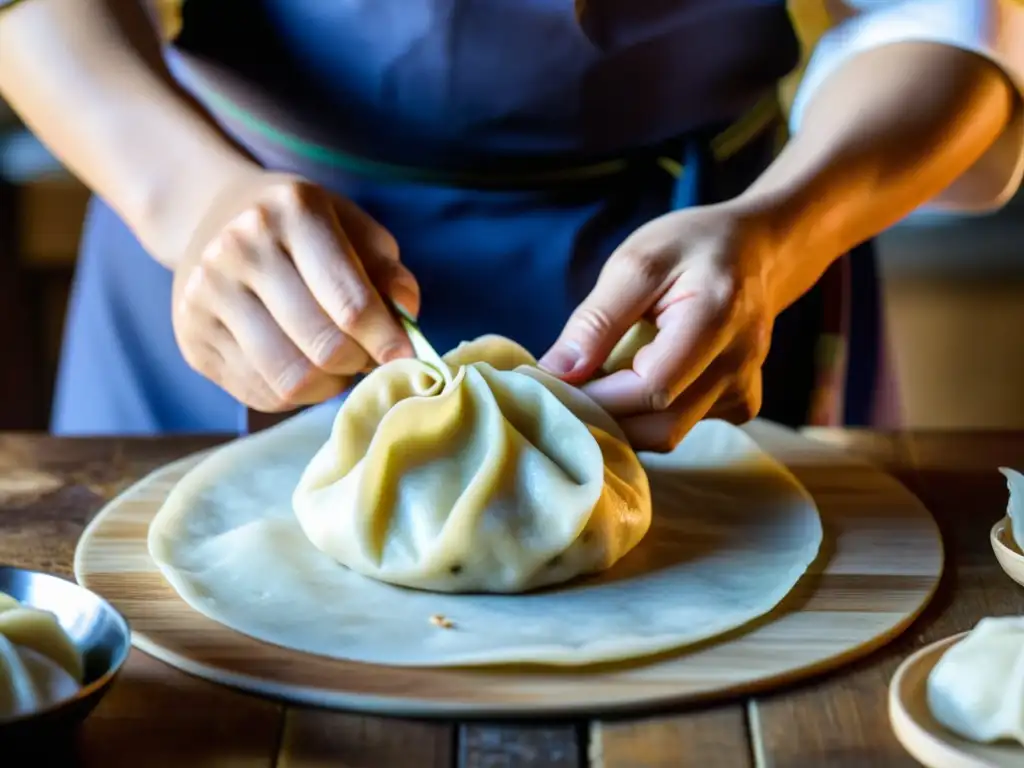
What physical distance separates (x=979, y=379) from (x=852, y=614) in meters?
2.81

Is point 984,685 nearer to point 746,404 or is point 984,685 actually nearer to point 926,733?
point 926,733

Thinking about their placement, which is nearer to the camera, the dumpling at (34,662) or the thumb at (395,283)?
the dumpling at (34,662)

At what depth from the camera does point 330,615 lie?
1034 millimetres

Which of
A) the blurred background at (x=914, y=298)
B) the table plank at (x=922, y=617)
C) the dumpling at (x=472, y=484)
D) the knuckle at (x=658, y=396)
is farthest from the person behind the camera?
the blurred background at (x=914, y=298)

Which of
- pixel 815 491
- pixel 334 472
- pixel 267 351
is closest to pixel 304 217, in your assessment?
pixel 267 351

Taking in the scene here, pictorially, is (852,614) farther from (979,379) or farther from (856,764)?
(979,379)

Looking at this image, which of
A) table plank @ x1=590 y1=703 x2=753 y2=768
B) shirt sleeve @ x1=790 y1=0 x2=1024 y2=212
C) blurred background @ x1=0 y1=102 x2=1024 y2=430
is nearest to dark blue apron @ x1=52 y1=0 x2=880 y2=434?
shirt sleeve @ x1=790 y1=0 x2=1024 y2=212

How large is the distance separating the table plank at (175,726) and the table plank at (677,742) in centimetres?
23

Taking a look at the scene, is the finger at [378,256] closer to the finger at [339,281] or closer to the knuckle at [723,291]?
the finger at [339,281]

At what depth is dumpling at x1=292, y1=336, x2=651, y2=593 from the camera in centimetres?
109

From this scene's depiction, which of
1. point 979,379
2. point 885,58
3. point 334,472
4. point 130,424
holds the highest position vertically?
point 885,58

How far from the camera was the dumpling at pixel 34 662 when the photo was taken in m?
0.80

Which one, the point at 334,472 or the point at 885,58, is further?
the point at 885,58

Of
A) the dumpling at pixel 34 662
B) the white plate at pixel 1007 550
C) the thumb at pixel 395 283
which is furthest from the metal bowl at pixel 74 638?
the white plate at pixel 1007 550
